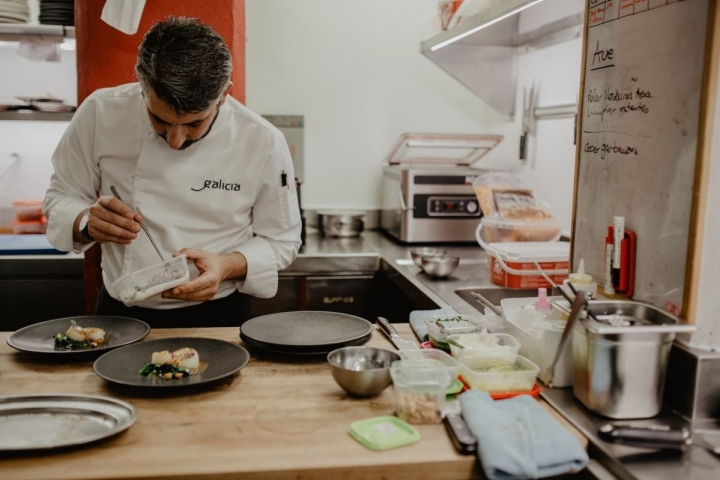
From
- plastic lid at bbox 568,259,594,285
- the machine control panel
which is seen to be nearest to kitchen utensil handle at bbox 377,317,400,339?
→ plastic lid at bbox 568,259,594,285

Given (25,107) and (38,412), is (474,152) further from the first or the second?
(38,412)

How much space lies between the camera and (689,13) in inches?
54.4

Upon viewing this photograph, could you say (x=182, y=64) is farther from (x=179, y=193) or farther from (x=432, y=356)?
(x=432, y=356)

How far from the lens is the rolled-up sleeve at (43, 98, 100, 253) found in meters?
2.08

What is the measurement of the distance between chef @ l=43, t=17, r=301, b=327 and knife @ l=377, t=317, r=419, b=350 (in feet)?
1.47

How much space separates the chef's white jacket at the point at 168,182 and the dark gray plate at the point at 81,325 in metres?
0.23

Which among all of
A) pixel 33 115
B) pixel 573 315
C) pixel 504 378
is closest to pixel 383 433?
pixel 504 378

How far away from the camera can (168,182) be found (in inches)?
83.4

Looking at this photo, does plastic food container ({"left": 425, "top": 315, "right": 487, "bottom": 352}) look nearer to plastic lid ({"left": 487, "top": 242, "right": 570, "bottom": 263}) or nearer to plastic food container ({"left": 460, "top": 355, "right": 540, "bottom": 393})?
plastic food container ({"left": 460, "top": 355, "right": 540, "bottom": 393})

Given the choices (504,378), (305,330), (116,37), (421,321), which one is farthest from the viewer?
(116,37)

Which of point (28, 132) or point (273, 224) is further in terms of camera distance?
point (28, 132)

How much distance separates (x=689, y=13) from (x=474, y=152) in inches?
102

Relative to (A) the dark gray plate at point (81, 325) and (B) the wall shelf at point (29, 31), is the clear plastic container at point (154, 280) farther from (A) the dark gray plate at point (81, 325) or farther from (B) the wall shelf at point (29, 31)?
(B) the wall shelf at point (29, 31)

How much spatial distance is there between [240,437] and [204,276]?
27.1 inches
